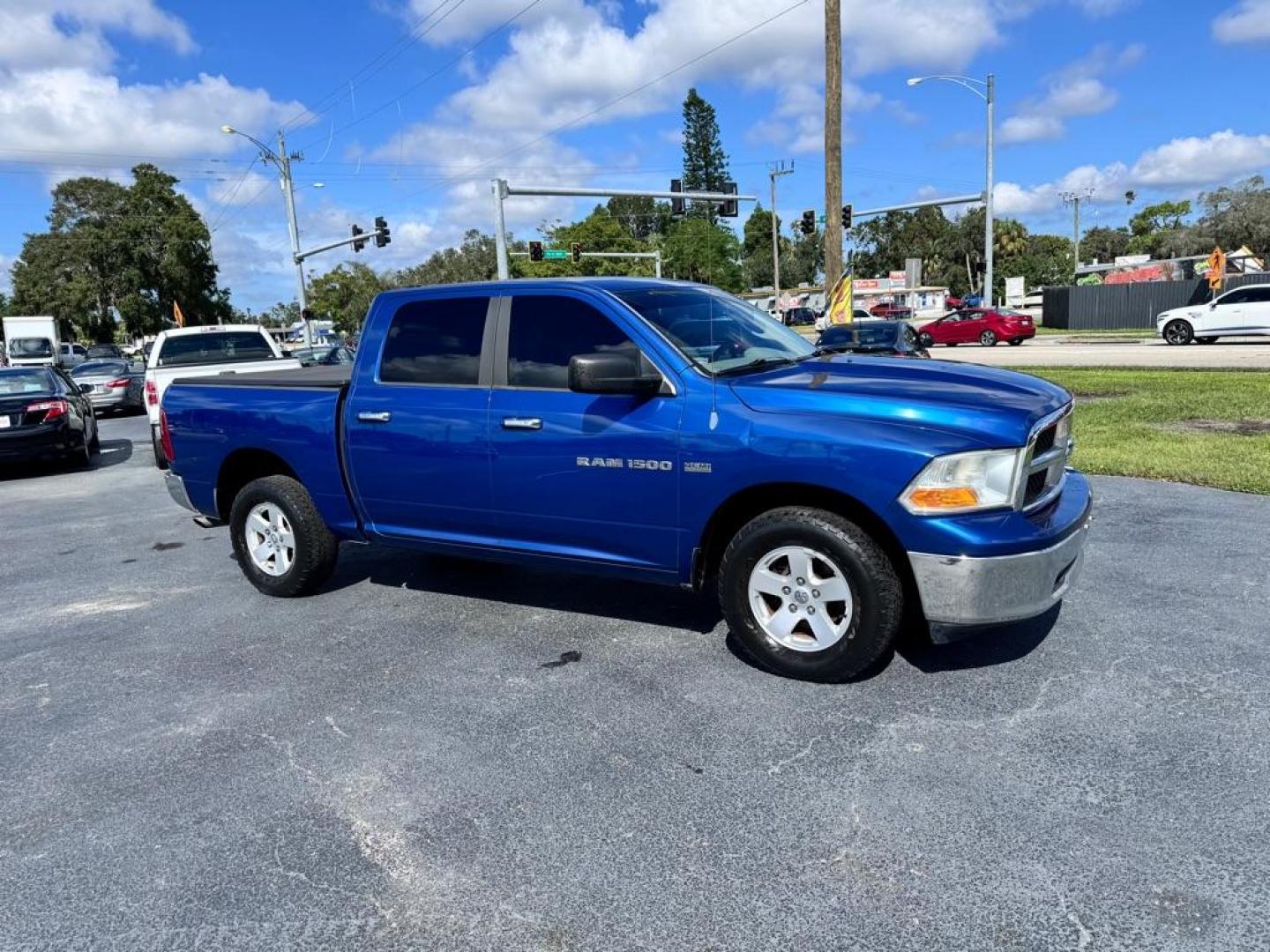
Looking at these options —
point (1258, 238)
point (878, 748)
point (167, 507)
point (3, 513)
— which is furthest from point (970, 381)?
point (1258, 238)

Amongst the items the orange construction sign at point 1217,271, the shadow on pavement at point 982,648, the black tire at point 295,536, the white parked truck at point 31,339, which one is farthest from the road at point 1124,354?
the white parked truck at point 31,339

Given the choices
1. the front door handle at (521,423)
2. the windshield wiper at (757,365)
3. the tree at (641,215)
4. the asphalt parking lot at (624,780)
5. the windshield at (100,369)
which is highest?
the tree at (641,215)

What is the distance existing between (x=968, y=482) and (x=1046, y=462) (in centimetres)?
55

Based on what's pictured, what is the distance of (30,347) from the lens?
122 ft

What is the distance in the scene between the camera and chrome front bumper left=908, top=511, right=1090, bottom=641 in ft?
11.9

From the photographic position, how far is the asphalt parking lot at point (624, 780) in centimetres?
262

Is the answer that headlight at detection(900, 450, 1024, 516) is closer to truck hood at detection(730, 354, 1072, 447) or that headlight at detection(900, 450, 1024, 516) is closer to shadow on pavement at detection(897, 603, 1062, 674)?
truck hood at detection(730, 354, 1072, 447)

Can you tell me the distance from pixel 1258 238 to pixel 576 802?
77626 mm

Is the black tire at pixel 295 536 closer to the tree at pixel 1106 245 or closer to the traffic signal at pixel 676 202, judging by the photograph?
the traffic signal at pixel 676 202

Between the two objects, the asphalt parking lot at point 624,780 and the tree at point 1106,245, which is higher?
the tree at point 1106,245

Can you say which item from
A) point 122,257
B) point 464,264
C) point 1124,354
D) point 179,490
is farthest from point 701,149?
point 179,490

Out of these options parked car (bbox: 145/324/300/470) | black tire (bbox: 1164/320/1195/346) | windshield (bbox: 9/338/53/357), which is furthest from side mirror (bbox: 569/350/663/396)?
windshield (bbox: 9/338/53/357)

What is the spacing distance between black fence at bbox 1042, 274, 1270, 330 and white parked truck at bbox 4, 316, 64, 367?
1779 inches

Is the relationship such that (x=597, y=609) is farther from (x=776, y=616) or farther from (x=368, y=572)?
(x=368, y=572)
